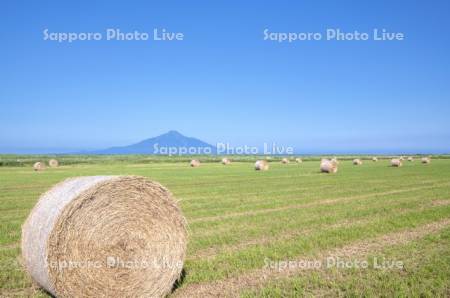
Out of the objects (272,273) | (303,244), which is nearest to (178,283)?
(272,273)

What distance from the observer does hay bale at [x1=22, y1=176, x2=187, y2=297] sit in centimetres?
698

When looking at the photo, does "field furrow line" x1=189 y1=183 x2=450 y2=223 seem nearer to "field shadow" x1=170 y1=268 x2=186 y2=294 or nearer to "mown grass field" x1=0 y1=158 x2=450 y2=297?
"mown grass field" x1=0 y1=158 x2=450 y2=297

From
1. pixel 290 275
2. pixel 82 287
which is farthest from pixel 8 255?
pixel 290 275

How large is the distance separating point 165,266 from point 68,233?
5.42ft

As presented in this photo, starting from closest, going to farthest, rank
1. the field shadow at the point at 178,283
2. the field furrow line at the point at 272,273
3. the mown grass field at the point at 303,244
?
the field furrow line at the point at 272,273
the mown grass field at the point at 303,244
the field shadow at the point at 178,283

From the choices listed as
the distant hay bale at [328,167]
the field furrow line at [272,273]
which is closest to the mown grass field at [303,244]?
the field furrow line at [272,273]

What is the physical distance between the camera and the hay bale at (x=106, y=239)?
6.98m

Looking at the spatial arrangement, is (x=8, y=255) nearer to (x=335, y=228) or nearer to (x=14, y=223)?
(x=14, y=223)

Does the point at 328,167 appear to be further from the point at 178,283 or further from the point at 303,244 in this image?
the point at 178,283

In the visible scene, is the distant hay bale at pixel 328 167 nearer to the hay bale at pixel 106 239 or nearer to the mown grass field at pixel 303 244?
the mown grass field at pixel 303 244

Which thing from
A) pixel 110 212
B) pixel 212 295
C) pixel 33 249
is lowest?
pixel 212 295

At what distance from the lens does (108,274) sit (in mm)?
7238

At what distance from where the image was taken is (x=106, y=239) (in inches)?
292

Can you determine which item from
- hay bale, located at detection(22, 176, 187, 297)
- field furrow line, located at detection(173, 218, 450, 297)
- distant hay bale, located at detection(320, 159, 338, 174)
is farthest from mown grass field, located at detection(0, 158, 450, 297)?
distant hay bale, located at detection(320, 159, 338, 174)
